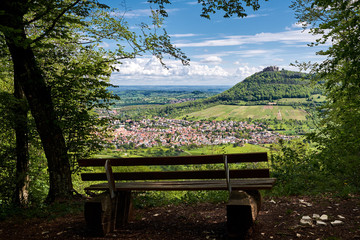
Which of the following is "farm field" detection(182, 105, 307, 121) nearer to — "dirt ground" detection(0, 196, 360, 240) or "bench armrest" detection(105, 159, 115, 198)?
"dirt ground" detection(0, 196, 360, 240)

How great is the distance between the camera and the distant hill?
103 meters

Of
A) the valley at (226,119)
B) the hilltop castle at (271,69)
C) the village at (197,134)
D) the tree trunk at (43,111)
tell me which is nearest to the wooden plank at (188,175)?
the tree trunk at (43,111)

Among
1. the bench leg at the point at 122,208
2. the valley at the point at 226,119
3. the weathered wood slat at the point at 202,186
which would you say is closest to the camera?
the weathered wood slat at the point at 202,186

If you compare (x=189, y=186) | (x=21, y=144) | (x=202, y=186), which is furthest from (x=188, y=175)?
(x=21, y=144)

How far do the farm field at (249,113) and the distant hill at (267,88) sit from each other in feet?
28.9

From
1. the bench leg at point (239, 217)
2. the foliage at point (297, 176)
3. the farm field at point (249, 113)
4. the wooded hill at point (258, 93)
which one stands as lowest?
the farm field at point (249, 113)

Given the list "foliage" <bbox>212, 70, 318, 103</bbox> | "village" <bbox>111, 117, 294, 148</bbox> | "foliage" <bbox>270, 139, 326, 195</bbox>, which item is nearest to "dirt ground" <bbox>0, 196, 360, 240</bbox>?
"foliage" <bbox>270, 139, 326, 195</bbox>

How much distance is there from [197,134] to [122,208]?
2558 inches

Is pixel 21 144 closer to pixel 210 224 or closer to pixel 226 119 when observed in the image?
pixel 210 224

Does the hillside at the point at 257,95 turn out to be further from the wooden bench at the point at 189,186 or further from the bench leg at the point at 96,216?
the bench leg at the point at 96,216

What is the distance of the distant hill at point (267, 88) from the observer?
103 meters

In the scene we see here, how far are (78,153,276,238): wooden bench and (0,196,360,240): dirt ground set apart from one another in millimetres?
268

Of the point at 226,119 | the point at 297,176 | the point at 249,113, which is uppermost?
the point at 297,176

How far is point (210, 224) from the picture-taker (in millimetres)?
4547
